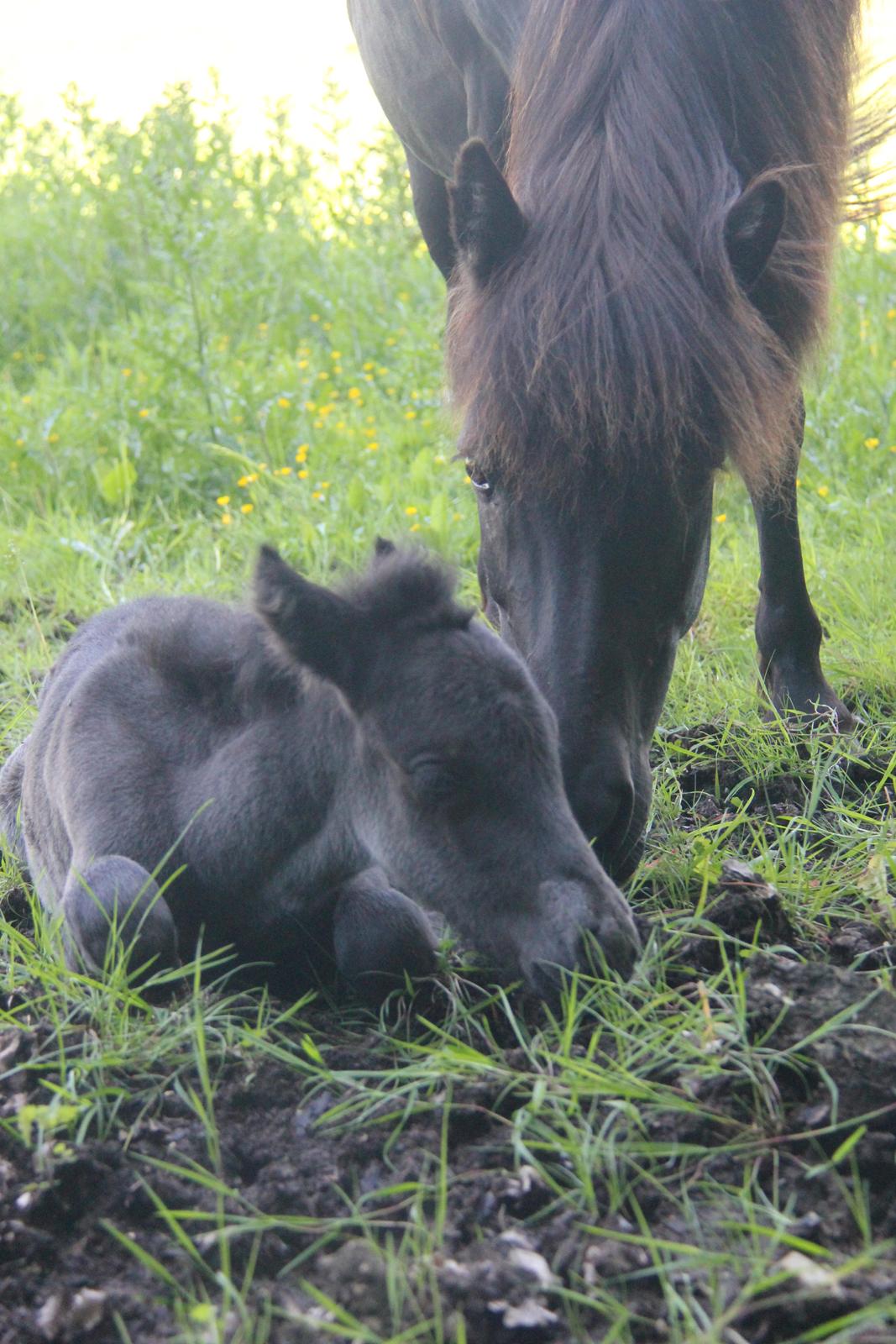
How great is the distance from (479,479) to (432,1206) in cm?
171

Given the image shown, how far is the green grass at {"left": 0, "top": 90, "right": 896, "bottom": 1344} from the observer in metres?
1.98

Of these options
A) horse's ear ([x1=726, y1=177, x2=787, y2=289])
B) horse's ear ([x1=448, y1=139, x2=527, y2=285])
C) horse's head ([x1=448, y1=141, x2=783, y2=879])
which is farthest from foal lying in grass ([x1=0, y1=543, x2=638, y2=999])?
horse's ear ([x1=726, y1=177, x2=787, y2=289])

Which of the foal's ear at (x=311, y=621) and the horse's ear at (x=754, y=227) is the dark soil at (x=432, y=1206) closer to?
the foal's ear at (x=311, y=621)

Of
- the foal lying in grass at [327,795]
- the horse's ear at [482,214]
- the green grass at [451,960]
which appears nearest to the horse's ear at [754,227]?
the horse's ear at [482,214]

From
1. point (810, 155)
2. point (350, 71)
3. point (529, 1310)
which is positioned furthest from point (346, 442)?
point (350, 71)

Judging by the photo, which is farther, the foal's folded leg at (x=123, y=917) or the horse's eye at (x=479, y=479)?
the horse's eye at (x=479, y=479)

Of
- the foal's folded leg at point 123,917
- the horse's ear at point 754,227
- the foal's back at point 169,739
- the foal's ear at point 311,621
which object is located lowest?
the foal's folded leg at point 123,917

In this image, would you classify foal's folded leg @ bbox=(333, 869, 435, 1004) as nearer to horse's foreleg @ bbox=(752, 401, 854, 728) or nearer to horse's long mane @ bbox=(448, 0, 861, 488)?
horse's long mane @ bbox=(448, 0, 861, 488)

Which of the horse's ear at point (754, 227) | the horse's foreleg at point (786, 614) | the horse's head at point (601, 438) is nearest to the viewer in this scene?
the horse's head at point (601, 438)

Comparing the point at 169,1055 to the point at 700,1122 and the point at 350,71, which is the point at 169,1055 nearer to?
the point at 700,1122

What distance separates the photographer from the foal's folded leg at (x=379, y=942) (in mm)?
2625

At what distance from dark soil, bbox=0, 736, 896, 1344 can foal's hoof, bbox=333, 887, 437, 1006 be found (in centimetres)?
14

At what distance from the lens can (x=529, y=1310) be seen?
1.82 m

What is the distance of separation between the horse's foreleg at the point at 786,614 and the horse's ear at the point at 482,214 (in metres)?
1.47
